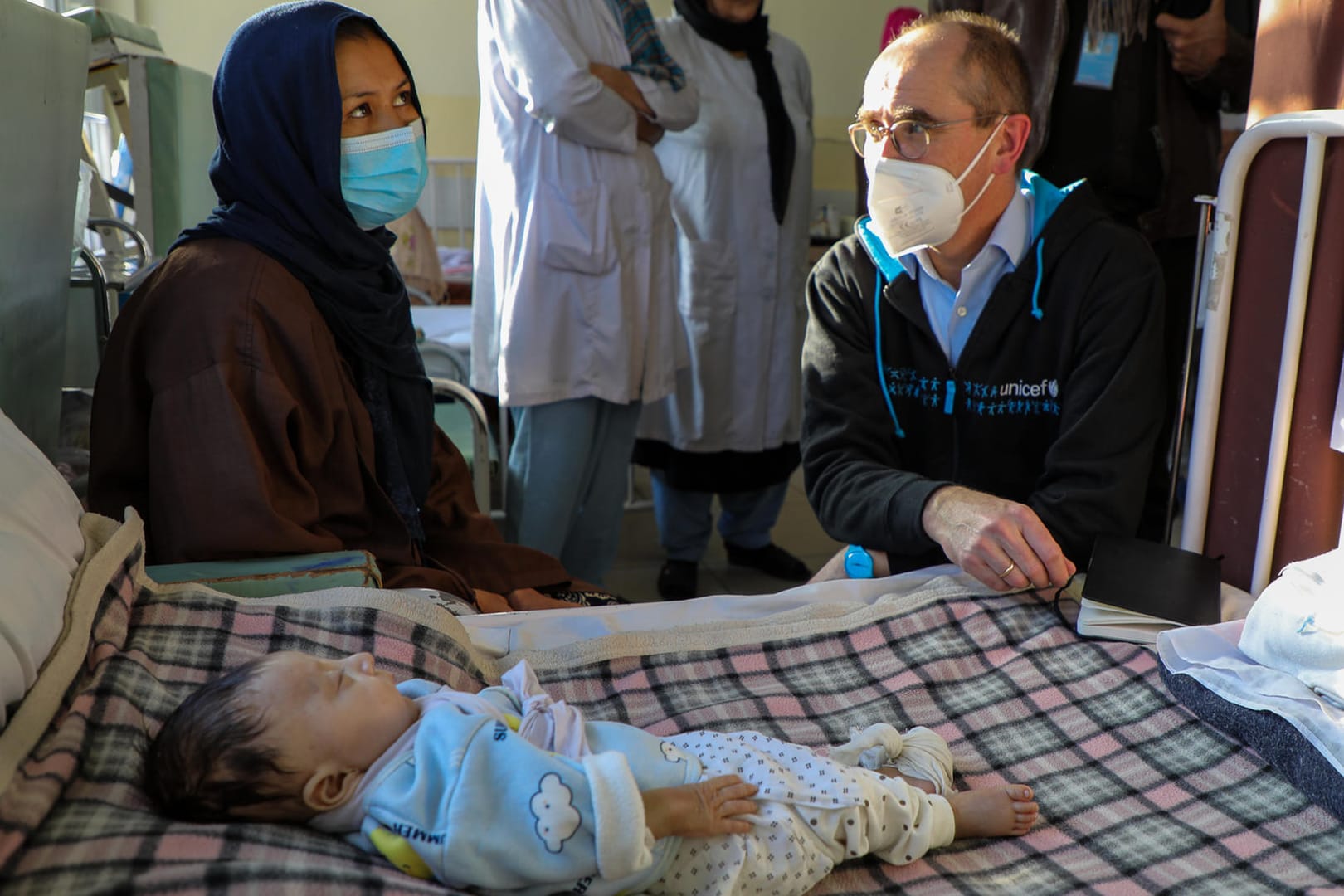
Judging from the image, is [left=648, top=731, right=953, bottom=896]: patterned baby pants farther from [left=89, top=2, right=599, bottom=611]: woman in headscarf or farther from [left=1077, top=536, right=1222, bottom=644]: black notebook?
[left=89, top=2, right=599, bottom=611]: woman in headscarf

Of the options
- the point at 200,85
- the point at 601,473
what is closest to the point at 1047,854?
the point at 601,473

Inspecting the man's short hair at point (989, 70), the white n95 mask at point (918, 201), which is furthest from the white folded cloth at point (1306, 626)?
the man's short hair at point (989, 70)

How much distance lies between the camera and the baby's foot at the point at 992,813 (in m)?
1.21

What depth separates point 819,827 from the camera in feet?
3.67

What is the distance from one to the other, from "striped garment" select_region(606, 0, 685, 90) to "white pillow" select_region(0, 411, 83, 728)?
6.86 ft

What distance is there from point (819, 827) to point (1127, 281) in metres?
1.05

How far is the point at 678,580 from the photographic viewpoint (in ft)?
11.7

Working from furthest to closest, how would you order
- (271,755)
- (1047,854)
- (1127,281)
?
(1127,281)
(1047,854)
(271,755)

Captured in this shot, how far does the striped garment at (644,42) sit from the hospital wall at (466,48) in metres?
3.36

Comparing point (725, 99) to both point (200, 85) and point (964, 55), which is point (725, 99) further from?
point (964, 55)

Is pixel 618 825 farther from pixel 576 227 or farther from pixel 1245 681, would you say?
pixel 576 227

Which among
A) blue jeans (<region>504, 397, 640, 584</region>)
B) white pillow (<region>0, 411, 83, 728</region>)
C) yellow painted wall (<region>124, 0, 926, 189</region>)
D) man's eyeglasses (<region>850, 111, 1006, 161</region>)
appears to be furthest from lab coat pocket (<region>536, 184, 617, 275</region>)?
yellow painted wall (<region>124, 0, 926, 189</region>)

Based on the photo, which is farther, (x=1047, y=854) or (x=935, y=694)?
(x=935, y=694)

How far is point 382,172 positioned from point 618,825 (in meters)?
1.20
